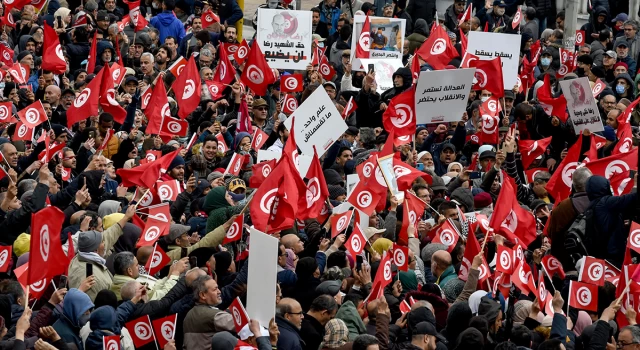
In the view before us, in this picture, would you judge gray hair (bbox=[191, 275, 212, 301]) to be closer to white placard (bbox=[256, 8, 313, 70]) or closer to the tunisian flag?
the tunisian flag

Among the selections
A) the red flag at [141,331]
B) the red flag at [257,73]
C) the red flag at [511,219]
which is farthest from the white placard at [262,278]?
the red flag at [257,73]

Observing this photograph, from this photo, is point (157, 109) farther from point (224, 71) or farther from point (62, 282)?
point (62, 282)

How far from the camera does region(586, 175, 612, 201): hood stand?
13.8 m

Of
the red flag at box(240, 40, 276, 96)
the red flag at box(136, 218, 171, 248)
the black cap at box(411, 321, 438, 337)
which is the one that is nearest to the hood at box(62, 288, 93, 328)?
the red flag at box(136, 218, 171, 248)

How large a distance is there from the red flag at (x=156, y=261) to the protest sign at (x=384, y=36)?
8265 millimetres

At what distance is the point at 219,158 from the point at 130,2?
6.99 m

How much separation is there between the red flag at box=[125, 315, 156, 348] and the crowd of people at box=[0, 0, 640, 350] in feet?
0.06

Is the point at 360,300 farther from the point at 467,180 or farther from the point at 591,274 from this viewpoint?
the point at 467,180

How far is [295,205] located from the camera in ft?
44.3

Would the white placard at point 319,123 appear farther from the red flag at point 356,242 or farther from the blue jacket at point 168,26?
the blue jacket at point 168,26

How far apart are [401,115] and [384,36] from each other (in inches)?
150

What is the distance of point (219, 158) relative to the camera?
56.1 feet

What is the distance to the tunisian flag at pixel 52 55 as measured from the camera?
19734 millimetres

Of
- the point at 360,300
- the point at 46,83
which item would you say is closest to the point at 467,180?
the point at 360,300
